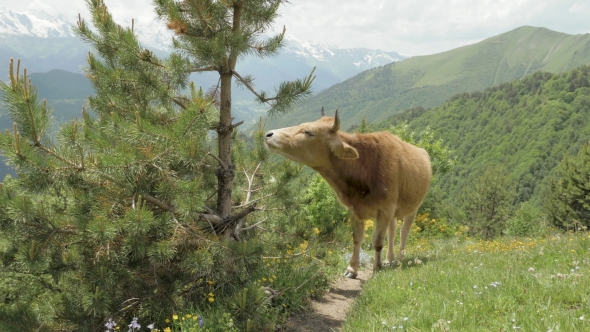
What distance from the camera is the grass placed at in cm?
358

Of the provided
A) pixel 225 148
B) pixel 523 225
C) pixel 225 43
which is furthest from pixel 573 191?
pixel 225 43

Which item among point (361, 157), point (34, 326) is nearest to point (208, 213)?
point (34, 326)

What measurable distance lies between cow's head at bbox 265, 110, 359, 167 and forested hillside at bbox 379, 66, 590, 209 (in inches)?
5292

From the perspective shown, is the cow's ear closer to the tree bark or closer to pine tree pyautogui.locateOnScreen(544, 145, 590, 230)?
the tree bark

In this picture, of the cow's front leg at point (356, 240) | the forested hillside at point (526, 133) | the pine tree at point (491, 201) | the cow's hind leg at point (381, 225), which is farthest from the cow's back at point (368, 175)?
the forested hillside at point (526, 133)

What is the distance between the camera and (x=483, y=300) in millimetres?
4215

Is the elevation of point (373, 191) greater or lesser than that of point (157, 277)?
greater

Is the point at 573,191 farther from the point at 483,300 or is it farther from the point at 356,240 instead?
the point at 483,300

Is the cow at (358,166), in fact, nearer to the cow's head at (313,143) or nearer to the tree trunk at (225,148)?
the cow's head at (313,143)

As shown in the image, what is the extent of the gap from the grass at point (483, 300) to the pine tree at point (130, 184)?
1632 mm

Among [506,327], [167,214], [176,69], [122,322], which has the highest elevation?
[176,69]

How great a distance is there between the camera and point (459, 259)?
785 cm

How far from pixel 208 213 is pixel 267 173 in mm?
1820

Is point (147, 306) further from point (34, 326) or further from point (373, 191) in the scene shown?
point (373, 191)
